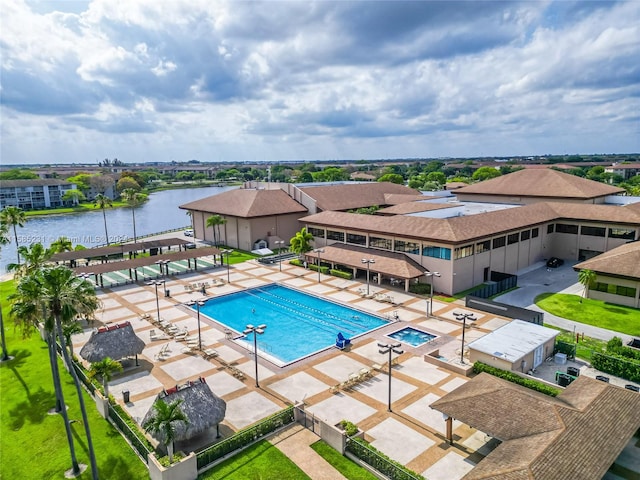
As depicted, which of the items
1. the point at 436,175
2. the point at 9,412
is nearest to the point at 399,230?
the point at 9,412

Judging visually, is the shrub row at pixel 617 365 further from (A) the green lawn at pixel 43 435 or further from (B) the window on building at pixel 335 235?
(B) the window on building at pixel 335 235

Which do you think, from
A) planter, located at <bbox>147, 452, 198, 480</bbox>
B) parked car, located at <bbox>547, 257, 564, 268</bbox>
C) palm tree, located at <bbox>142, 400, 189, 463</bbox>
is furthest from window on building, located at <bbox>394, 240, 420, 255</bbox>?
planter, located at <bbox>147, 452, 198, 480</bbox>

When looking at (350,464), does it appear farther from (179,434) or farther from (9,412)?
(9,412)

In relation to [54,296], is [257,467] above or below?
below

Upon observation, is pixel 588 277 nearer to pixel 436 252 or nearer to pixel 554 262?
pixel 436 252

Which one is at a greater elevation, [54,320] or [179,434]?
[54,320]

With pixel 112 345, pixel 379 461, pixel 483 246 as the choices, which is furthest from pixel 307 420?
pixel 483 246
